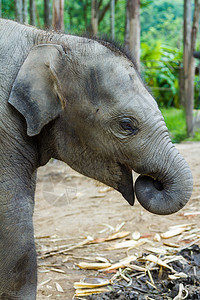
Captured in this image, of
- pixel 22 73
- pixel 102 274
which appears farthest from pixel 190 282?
pixel 22 73

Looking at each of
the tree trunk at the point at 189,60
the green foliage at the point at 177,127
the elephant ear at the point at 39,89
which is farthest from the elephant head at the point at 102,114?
the tree trunk at the point at 189,60

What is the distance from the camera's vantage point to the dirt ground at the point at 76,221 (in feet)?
14.9

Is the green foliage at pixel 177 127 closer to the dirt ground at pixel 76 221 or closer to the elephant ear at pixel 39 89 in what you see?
the dirt ground at pixel 76 221

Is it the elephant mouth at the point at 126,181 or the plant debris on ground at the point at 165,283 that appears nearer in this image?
the elephant mouth at the point at 126,181

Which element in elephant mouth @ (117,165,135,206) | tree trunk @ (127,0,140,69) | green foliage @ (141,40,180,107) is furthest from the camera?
green foliage @ (141,40,180,107)

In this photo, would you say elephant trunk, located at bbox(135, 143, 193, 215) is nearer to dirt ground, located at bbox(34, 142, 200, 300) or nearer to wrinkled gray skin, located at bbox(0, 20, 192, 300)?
wrinkled gray skin, located at bbox(0, 20, 192, 300)

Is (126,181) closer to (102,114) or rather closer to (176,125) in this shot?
(102,114)

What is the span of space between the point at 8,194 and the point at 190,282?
6.43ft

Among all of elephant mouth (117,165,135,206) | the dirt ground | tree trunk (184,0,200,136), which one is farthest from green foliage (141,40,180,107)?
elephant mouth (117,165,135,206)

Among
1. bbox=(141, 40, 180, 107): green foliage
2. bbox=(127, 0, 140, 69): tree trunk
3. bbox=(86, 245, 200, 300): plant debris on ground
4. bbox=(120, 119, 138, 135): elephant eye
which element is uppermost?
bbox=(120, 119, 138, 135): elephant eye

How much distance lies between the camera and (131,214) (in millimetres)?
6293

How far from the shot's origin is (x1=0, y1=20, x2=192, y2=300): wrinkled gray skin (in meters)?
2.88

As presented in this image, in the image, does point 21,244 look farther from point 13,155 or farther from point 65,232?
point 65,232

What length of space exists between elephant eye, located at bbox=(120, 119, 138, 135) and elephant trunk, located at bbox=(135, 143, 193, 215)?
261 mm
